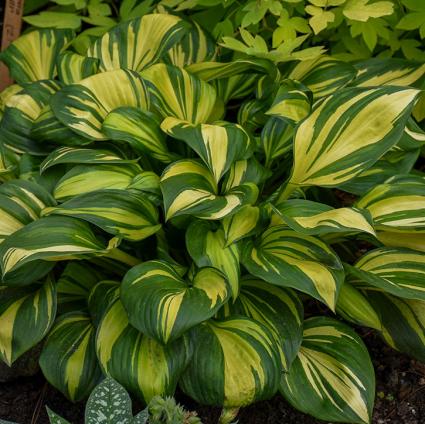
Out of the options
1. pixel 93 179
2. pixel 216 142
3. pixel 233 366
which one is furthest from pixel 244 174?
A: pixel 233 366

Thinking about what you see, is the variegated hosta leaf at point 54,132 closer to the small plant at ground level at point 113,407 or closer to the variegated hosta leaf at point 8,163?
the variegated hosta leaf at point 8,163

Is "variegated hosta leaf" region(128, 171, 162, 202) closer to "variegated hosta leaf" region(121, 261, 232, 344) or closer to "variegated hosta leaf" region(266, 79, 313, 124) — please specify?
"variegated hosta leaf" region(121, 261, 232, 344)

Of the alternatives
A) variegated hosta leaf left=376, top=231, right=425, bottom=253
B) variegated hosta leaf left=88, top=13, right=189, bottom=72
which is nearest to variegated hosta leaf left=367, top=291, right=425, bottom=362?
variegated hosta leaf left=376, top=231, right=425, bottom=253

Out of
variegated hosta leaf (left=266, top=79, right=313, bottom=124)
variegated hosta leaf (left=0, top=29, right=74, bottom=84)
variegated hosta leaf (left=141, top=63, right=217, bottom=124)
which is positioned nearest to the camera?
variegated hosta leaf (left=266, top=79, right=313, bottom=124)

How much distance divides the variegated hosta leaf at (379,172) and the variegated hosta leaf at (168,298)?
1.54ft

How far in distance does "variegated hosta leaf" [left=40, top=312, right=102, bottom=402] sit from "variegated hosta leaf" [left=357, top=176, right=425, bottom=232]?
0.72m

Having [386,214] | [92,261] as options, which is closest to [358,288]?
[386,214]

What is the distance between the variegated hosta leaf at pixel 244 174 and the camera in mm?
1752

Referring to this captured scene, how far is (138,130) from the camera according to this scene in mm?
1788

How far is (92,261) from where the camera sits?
Answer: 1.85m

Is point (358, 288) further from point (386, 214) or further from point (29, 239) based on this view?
point (29, 239)

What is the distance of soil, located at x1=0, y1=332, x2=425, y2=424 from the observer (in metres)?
1.81

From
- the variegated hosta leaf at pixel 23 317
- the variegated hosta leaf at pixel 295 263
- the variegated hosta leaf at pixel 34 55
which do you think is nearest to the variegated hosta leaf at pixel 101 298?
the variegated hosta leaf at pixel 23 317

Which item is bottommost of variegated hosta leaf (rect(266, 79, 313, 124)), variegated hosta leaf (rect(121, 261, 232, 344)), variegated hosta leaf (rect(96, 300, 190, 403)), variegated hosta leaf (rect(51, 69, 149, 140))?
variegated hosta leaf (rect(96, 300, 190, 403))
